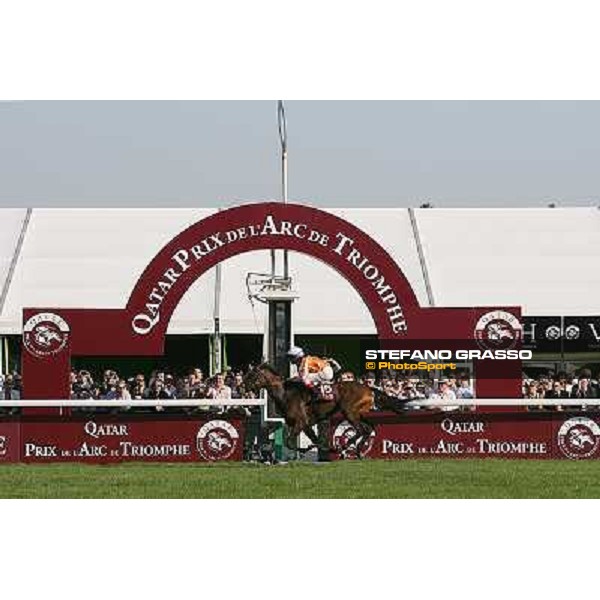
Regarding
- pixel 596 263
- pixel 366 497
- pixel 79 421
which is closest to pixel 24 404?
pixel 79 421

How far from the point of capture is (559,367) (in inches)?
683

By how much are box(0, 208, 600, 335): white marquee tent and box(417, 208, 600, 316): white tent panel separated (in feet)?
0.04

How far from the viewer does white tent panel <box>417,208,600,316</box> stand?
16797mm

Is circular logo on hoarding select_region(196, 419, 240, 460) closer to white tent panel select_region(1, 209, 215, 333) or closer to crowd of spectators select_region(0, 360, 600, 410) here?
crowd of spectators select_region(0, 360, 600, 410)

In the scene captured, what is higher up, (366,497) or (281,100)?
(281,100)

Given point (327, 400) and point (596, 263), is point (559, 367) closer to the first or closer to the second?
point (596, 263)

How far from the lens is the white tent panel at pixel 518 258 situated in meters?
16.8

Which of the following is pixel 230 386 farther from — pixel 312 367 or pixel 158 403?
pixel 312 367

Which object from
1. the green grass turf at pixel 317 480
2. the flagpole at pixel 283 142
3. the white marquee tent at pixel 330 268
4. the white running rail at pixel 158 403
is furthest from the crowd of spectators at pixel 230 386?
the flagpole at pixel 283 142

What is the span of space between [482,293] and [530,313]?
21.5 inches

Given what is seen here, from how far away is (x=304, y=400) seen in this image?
16578mm

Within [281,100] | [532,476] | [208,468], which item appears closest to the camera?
[281,100]

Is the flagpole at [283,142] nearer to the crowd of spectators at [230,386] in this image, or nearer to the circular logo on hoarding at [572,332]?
the crowd of spectators at [230,386]

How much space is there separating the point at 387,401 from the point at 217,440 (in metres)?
1.88
